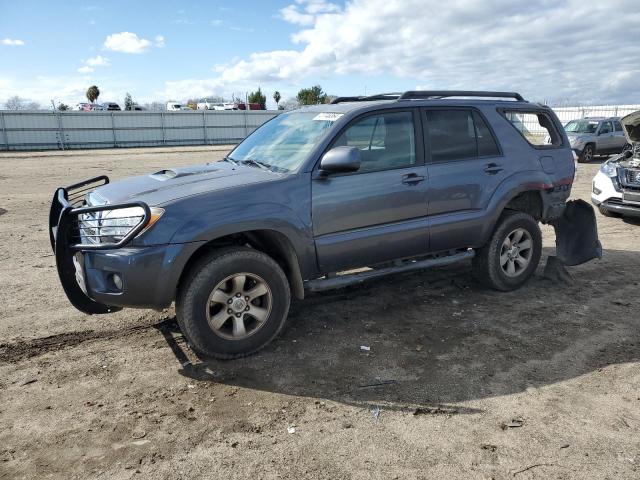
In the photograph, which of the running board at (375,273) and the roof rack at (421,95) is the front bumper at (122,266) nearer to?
the running board at (375,273)

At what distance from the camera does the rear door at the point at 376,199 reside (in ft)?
13.5

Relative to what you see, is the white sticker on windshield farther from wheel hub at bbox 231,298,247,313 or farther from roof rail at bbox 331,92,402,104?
wheel hub at bbox 231,298,247,313

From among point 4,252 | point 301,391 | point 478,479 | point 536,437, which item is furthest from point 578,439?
point 4,252

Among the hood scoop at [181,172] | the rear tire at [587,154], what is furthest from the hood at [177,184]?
the rear tire at [587,154]

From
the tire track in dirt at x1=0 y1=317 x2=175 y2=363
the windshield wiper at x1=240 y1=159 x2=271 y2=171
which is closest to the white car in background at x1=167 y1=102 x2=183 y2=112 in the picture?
the windshield wiper at x1=240 y1=159 x2=271 y2=171

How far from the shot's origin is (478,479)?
8.59 feet

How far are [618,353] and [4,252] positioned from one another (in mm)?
7199

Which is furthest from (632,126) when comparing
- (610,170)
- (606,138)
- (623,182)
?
(606,138)

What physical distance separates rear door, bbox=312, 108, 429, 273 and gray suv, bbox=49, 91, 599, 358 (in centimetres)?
1

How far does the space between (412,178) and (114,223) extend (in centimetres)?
244

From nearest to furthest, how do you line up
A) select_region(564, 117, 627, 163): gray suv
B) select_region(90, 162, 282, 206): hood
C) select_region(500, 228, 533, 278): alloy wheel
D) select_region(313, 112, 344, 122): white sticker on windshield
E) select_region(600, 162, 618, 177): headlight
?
1. select_region(90, 162, 282, 206): hood
2. select_region(313, 112, 344, 122): white sticker on windshield
3. select_region(500, 228, 533, 278): alloy wheel
4. select_region(600, 162, 618, 177): headlight
5. select_region(564, 117, 627, 163): gray suv

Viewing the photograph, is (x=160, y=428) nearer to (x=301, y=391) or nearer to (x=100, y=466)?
(x=100, y=466)

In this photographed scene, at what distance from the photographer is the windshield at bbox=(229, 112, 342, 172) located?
4.28 m

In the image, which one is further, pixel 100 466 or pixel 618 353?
pixel 618 353
